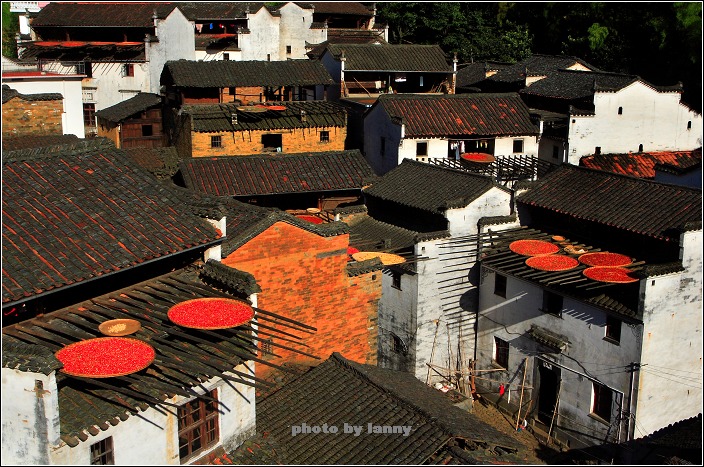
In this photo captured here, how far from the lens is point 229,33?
7144 centimetres

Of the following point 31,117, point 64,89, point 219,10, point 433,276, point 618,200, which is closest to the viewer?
point 618,200

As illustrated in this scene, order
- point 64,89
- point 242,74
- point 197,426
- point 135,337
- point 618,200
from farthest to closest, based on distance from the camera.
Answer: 1. point 242,74
2. point 64,89
3. point 618,200
4. point 197,426
5. point 135,337

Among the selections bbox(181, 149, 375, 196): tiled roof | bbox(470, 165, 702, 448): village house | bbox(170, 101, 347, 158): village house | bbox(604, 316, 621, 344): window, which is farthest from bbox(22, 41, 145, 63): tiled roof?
bbox(604, 316, 621, 344): window

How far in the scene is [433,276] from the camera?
108ft

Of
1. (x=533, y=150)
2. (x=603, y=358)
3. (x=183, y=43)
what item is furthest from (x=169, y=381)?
(x=183, y=43)

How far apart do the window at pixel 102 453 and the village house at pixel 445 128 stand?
29334 millimetres

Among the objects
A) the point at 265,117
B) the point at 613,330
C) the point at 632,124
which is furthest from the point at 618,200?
the point at 265,117

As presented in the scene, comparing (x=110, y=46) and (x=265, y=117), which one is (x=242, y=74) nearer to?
(x=265, y=117)

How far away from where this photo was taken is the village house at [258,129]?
142ft

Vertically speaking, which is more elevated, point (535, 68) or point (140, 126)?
point (535, 68)

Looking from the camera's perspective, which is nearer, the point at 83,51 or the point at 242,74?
the point at 242,74

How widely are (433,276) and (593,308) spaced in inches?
262

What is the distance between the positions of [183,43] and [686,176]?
40.3 meters

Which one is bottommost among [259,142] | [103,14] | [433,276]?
[433,276]
